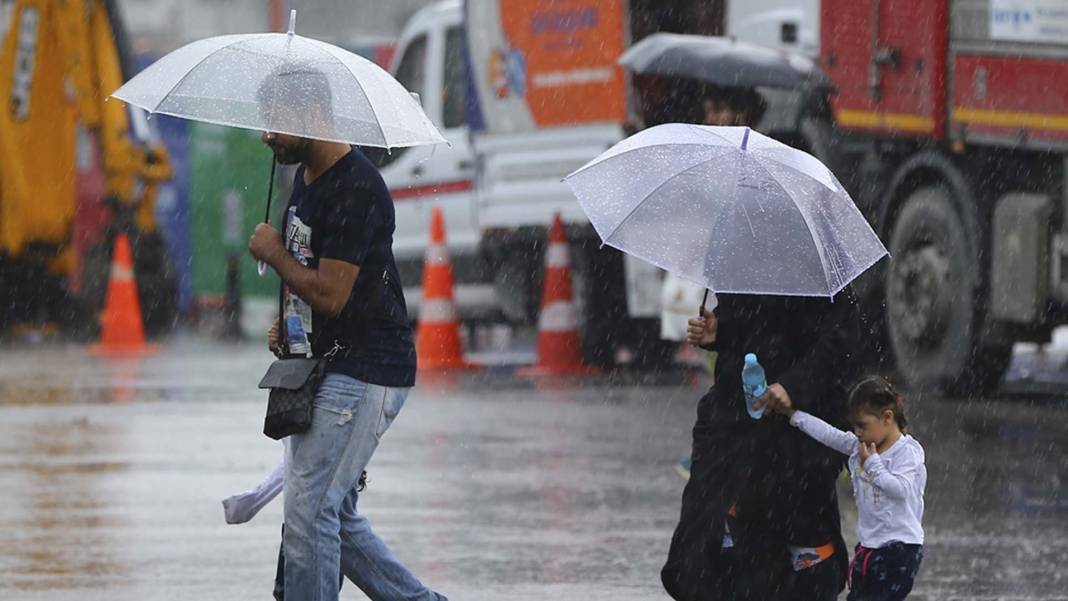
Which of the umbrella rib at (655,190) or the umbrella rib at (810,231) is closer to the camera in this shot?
the umbrella rib at (810,231)

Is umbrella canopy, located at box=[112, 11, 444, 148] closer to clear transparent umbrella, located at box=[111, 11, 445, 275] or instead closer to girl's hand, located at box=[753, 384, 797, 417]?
clear transparent umbrella, located at box=[111, 11, 445, 275]

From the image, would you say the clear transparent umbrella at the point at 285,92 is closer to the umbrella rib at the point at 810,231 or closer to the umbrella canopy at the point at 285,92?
the umbrella canopy at the point at 285,92

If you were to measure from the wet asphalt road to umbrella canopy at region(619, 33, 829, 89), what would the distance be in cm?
178

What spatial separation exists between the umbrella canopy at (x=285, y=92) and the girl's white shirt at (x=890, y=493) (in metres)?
1.41

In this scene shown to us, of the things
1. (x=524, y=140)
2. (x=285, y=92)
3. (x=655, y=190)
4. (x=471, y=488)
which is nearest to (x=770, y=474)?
(x=655, y=190)

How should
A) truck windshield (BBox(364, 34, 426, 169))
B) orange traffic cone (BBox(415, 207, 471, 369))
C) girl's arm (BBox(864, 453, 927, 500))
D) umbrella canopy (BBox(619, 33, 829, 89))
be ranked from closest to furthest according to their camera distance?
girl's arm (BBox(864, 453, 927, 500)), umbrella canopy (BBox(619, 33, 829, 89)), orange traffic cone (BBox(415, 207, 471, 369)), truck windshield (BBox(364, 34, 426, 169))

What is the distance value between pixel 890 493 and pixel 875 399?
0.24 metres

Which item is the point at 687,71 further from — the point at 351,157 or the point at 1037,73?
the point at 351,157

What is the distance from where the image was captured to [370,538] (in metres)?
6.48

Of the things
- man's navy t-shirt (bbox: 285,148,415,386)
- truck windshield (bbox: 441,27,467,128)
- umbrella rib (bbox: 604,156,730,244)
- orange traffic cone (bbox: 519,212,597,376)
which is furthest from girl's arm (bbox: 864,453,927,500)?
truck windshield (bbox: 441,27,467,128)

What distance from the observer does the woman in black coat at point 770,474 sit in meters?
6.29

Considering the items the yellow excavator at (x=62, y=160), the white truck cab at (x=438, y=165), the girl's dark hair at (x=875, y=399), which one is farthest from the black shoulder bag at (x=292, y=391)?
the yellow excavator at (x=62, y=160)

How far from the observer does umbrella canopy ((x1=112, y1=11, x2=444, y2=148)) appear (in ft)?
19.9

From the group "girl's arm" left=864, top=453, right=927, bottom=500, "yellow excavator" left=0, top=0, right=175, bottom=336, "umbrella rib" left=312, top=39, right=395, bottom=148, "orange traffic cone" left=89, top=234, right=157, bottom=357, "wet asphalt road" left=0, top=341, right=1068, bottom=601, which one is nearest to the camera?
"girl's arm" left=864, top=453, right=927, bottom=500
